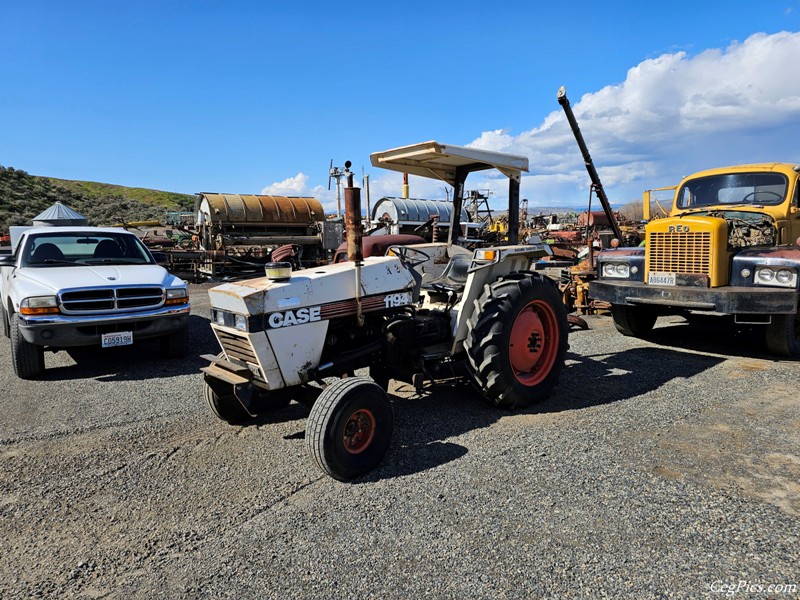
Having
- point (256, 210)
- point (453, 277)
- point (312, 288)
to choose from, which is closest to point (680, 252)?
point (453, 277)

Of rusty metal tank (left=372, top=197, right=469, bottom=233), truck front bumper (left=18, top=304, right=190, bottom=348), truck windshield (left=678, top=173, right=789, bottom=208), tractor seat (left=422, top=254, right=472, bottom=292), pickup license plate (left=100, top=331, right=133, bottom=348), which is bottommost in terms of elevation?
pickup license plate (left=100, top=331, right=133, bottom=348)

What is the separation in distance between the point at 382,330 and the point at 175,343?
3.54 meters

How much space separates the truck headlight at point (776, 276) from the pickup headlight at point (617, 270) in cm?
144

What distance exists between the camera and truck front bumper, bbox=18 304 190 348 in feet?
18.9

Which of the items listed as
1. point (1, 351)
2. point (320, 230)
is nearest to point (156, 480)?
point (1, 351)

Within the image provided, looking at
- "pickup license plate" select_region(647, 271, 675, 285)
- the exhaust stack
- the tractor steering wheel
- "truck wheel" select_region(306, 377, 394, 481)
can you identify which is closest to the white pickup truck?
Answer: the tractor steering wheel

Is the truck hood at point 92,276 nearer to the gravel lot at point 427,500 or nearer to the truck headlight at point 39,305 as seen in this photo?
the truck headlight at point 39,305

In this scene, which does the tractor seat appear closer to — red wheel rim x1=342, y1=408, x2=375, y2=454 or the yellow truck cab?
red wheel rim x1=342, y1=408, x2=375, y2=454

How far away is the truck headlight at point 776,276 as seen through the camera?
5.66m

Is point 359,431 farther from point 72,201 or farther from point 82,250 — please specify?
point 72,201

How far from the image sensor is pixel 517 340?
4676mm

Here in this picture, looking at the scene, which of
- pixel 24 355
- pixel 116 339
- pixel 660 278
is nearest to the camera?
pixel 24 355

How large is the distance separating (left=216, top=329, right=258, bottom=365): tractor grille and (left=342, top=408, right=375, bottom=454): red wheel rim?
2.48ft

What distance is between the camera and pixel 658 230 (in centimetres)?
655
